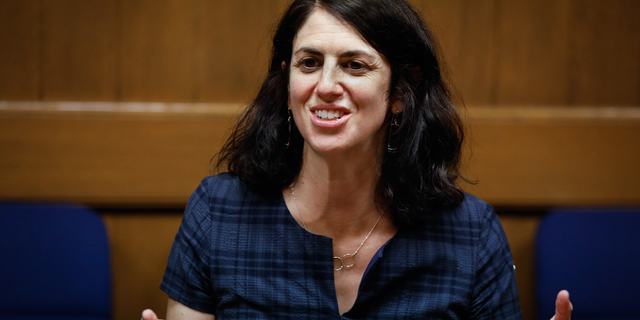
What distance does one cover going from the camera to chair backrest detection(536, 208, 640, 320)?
172 centimetres

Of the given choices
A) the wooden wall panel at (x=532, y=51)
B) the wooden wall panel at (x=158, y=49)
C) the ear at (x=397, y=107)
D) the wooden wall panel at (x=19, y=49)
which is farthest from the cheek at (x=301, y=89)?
the wooden wall panel at (x=19, y=49)

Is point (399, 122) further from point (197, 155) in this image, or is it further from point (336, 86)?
point (197, 155)

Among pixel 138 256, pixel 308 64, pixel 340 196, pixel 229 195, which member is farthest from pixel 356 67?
pixel 138 256

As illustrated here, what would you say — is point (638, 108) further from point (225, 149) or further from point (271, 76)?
point (225, 149)

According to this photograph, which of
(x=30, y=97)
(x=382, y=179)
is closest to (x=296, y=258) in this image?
(x=382, y=179)

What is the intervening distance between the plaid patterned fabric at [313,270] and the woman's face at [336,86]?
26cm

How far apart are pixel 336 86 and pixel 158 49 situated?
0.86 m

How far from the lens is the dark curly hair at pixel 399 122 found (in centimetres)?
130

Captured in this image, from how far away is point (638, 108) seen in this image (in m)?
1.94

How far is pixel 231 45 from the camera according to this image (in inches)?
73.1

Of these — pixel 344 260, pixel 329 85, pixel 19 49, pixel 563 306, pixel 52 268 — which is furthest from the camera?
pixel 19 49

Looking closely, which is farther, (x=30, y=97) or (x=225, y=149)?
(x=30, y=97)

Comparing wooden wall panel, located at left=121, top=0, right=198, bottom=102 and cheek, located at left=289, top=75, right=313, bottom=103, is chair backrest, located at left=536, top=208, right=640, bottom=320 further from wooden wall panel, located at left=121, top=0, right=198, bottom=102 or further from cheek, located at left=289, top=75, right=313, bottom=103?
wooden wall panel, located at left=121, top=0, right=198, bottom=102

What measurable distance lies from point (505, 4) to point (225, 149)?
112cm
